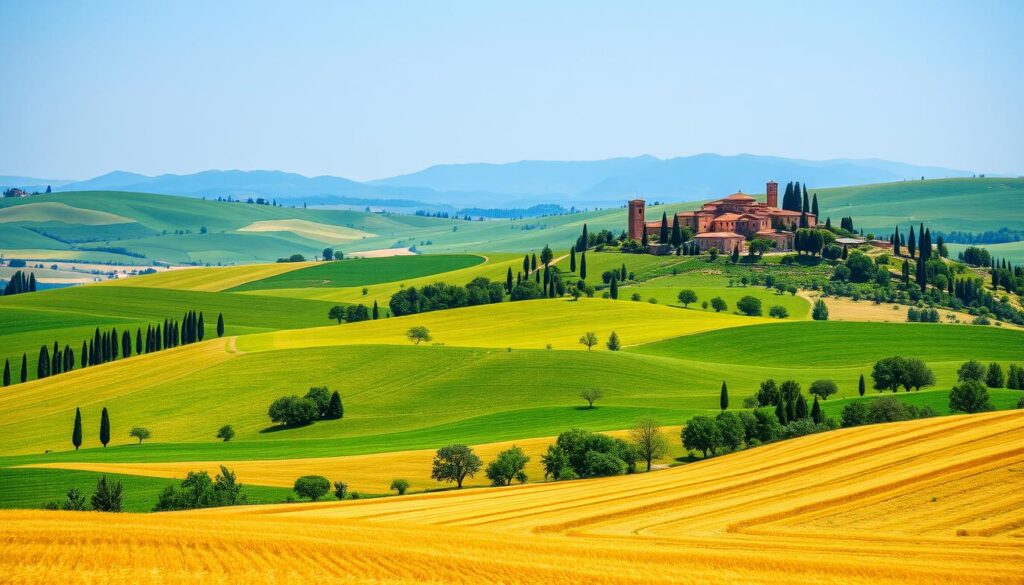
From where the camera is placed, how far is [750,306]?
13675cm

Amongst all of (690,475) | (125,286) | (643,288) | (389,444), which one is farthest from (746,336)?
(125,286)

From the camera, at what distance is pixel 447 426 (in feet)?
282

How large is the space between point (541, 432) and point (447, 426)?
9182mm

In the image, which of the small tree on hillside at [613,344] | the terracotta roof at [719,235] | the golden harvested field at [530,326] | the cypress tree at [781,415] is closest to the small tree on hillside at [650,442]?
the cypress tree at [781,415]

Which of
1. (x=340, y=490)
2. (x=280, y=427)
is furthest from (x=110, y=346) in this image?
(x=340, y=490)

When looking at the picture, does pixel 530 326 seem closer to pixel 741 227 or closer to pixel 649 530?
pixel 741 227

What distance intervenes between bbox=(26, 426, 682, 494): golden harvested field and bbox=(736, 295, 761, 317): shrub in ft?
208

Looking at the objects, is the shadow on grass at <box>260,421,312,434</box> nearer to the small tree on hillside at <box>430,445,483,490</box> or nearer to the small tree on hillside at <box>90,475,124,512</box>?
the small tree on hillside at <box>430,445,483,490</box>

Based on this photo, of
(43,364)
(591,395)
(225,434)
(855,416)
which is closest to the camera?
(855,416)

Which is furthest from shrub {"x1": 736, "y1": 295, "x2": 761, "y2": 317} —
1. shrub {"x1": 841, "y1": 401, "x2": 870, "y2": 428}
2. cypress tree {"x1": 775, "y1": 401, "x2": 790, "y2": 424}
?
shrub {"x1": 841, "y1": 401, "x2": 870, "y2": 428}

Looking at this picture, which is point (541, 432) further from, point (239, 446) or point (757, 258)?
point (757, 258)

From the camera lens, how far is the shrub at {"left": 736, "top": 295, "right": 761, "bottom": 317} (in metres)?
137

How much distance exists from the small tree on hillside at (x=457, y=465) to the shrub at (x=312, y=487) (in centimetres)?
656

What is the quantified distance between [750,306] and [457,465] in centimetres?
7839
